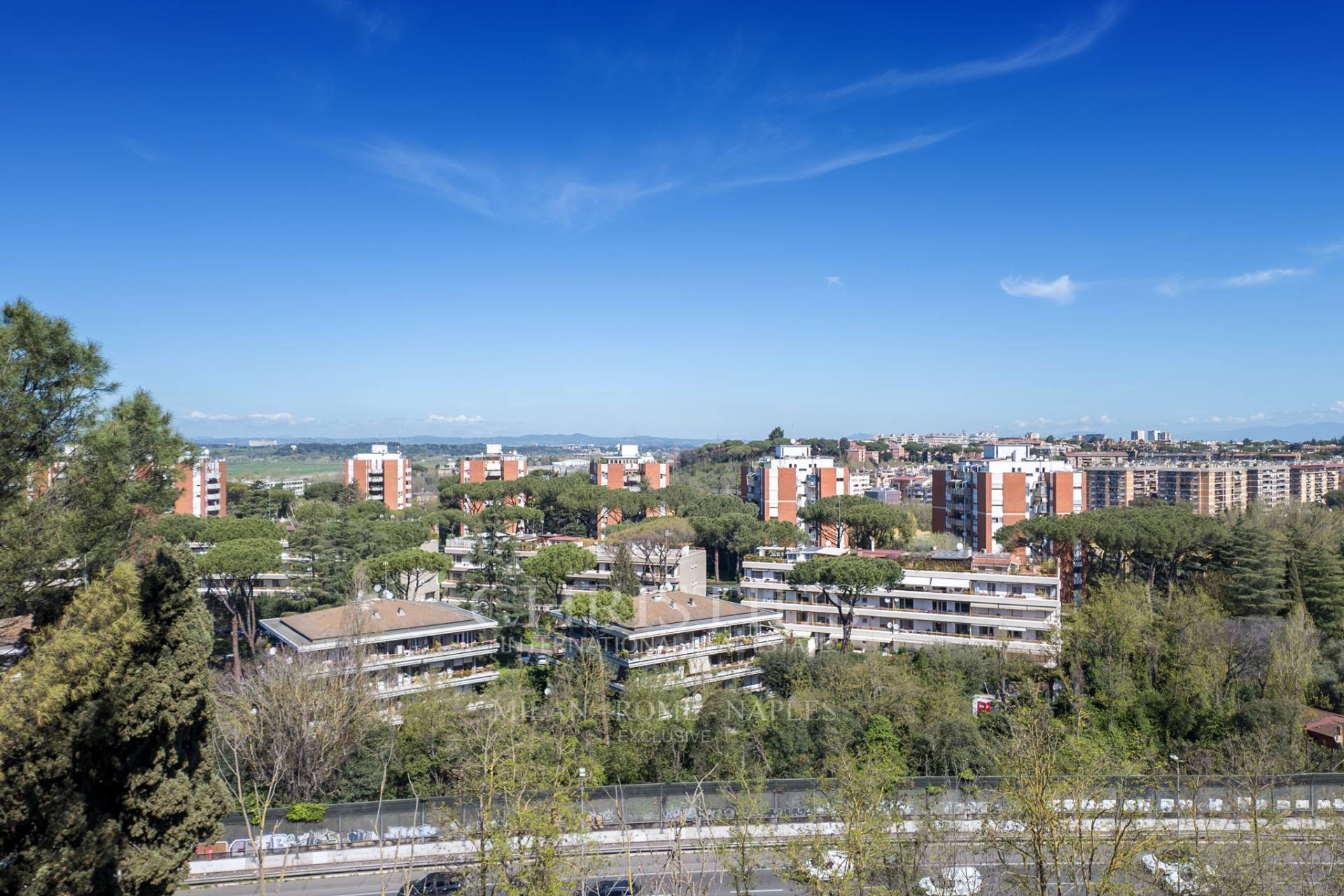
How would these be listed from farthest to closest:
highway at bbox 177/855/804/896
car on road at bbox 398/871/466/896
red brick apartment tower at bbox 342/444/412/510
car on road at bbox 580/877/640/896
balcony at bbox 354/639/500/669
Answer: red brick apartment tower at bbox 342/444/412/510 < balcony at bbox 354/639/500/669 < highway at bbox 177/855/804/896 < car on road at bbox 398/871/466/896 < car on road at bbox 580/877/640/896

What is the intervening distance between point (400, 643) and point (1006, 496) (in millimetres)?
35211

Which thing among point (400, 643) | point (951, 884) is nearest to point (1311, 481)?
point (400, 643)

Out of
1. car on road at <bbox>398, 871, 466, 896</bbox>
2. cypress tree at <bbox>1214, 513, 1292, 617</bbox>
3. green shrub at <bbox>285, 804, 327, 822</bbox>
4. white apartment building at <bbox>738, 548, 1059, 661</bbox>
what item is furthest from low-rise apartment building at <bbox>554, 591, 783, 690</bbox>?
cypress tree at <bbox>1214, 513, 1292, 617</bbox>

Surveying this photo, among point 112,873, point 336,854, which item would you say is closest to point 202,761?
point 112,873

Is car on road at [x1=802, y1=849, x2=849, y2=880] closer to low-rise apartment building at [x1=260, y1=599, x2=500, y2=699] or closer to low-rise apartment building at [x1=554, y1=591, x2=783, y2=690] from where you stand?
low-rise apartment building at [x1=554, y1=591, x2=783, y2=690]

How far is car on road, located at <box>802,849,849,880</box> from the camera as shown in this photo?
33.5 ft

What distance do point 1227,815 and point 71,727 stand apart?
1881 cm

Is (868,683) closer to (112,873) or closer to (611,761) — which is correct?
(611,761)

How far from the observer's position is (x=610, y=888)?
14.9 meters

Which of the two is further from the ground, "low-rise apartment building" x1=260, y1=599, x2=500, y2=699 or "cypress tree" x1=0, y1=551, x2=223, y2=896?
"cypress tree" x1=0, y1=551, x2=223, y2=896

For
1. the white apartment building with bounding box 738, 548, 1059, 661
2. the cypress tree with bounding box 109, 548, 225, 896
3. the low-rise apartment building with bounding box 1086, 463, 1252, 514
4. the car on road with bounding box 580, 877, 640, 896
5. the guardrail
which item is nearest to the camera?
the cypress tree with bounding box 109, 548, 225, 896

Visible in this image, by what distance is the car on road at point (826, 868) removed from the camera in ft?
33.5

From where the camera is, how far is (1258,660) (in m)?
24.5

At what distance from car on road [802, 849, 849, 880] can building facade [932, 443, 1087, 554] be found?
3767 cm
